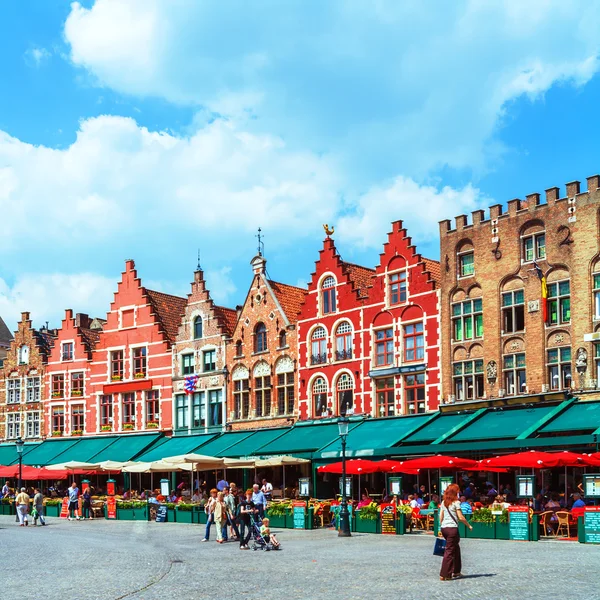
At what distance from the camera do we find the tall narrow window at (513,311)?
3938 cm

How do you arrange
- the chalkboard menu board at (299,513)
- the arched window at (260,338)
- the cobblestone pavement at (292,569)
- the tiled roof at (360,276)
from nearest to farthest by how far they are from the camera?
the cobblestone pavement at (292,569)
the chalkboard menu board at (299,513)
the tiled roof at (360,276)
the arched window at (260,338)

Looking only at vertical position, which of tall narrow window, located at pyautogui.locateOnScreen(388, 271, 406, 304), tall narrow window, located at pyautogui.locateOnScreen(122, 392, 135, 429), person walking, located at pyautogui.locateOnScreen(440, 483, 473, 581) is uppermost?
tall narrow window, located at pyautogui.locateOnScreen(388, 271, 406, 304)

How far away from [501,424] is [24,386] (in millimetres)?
34515

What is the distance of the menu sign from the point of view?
27594 mm

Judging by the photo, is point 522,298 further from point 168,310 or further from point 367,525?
point 168,310

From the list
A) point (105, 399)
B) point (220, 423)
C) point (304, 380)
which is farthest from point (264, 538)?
Answer: point (105, 399)

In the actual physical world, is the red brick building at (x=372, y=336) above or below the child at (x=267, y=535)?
above

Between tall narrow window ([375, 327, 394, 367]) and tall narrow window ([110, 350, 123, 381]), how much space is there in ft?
60.0

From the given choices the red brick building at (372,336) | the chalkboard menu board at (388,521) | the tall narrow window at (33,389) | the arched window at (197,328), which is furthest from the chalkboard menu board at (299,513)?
the tall narrow window at (33,389)

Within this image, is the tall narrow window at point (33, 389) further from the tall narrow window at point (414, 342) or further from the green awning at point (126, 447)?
the tall narrow window at point (414, 342)

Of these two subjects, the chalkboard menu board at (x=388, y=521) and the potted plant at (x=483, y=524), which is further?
the chalkboard menu board at (x=388, y=521)

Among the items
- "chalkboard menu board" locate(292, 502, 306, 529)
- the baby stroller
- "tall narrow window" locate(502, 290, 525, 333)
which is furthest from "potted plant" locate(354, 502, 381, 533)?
"tall narrow window" locate(502, 290, 525, 333)

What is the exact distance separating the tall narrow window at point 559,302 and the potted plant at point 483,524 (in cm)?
1180

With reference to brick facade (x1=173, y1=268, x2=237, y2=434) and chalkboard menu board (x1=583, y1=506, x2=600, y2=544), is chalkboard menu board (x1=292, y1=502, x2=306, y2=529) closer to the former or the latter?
chalkboard menu board (x1=583, y1=506, x2=600, y2=544)
